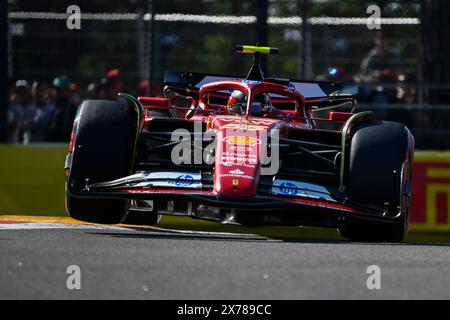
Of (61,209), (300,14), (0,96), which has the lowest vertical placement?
(61,209)

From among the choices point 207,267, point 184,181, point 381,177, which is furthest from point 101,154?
point 207,267

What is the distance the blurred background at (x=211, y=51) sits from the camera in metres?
13.4

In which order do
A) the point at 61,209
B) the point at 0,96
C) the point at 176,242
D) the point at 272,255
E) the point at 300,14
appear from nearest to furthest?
the point at 272,255 < the point at 176,242 < the point at 61,209 < the point at 0,96 < the point at 300,14

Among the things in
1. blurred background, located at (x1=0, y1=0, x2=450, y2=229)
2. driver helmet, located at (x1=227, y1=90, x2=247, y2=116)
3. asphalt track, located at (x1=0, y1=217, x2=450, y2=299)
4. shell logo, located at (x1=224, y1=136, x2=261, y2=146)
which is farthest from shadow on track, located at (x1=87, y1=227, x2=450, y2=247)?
blurred background, located at (x1=0, y1=0, x2=450, y2=229)

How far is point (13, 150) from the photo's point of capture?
36.4ft

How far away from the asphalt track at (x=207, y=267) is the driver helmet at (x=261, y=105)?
4.59 ft

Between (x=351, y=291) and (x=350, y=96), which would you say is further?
(x=350, y=96)

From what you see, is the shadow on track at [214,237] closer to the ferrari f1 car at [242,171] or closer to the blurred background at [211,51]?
the ferrari f1 car at [242,171]

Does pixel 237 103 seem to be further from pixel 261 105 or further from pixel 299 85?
pixel 299 85

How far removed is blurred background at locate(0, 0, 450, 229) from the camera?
13.4 meters

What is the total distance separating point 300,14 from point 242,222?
5113mm

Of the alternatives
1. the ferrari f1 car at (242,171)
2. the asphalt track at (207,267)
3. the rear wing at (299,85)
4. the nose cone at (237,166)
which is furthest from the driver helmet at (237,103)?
the asphalt track at (207,267)
